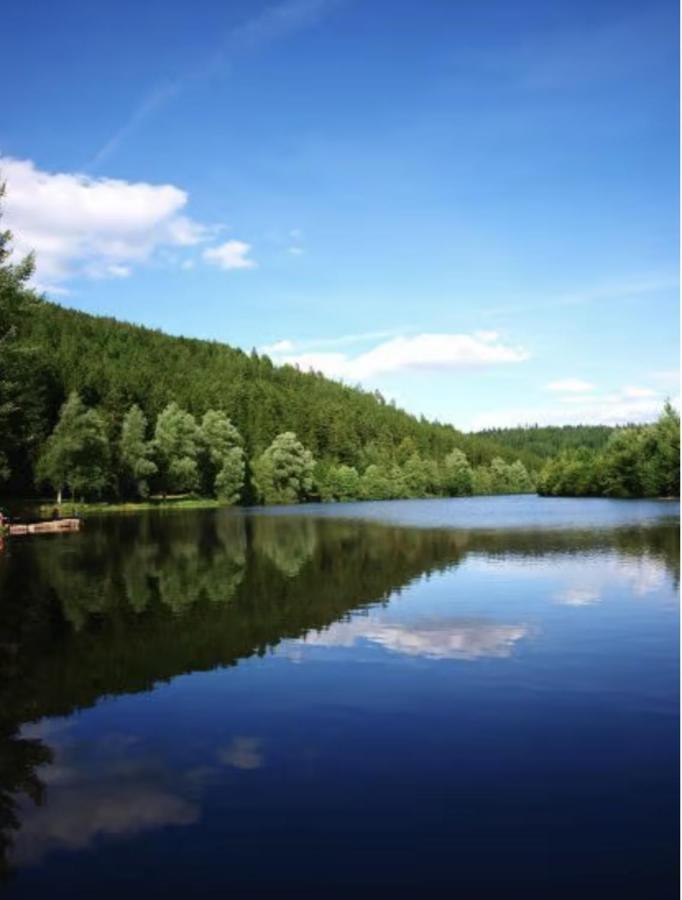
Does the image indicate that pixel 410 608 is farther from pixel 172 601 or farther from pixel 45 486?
pixel 45 486

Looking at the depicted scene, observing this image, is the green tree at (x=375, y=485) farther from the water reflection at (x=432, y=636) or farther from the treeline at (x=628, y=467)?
the water reflection at (x=432, y=636)

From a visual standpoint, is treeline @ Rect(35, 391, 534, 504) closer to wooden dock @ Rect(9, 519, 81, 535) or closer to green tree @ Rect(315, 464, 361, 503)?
green tree @ Rect(315, 464, 361, 503)

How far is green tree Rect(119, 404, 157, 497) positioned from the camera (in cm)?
12044

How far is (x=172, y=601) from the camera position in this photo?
3008 cm

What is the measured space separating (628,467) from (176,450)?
88203mm

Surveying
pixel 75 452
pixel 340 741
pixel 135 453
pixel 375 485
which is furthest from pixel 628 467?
pixel 340 741

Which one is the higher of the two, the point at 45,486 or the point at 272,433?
the point at 272,433

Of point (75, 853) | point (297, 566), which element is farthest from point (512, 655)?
point (297, 566)

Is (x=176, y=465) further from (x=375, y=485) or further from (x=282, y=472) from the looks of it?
(x=375, y=485)

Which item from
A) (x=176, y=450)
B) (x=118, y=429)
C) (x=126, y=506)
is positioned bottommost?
(x=126, y=506)

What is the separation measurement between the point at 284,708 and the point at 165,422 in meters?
121

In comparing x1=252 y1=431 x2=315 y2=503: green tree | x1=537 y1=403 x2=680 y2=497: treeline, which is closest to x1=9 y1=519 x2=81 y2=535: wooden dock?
x1=252 y1=431 x2=315 y2=503: green tree

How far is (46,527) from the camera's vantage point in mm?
72375

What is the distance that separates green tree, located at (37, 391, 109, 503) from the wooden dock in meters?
26.5
